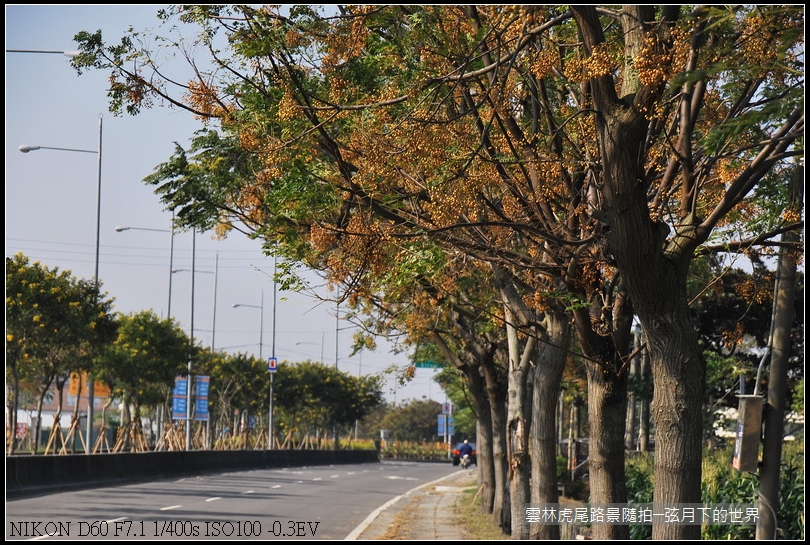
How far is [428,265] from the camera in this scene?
9.94 meters

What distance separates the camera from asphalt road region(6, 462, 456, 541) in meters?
16.2

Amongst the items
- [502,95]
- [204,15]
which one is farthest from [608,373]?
[204,15]

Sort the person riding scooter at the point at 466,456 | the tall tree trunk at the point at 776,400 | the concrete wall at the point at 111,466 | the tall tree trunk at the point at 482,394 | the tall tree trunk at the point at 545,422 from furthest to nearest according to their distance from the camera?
the person riding scooter at the point at 466,456
the concrete wall at the point at 111,466
the tall tree trunk at the point at 482,394
the tall tree trunk at the point at 545,422
the tall tree trunk at the point at 776,400

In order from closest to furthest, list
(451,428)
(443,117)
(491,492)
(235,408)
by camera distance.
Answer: (443,117)
(491,492)
(235,408)
(451,428)

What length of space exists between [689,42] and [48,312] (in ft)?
82.6

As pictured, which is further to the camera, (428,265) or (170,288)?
(170,288)

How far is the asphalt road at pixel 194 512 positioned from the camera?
16250 mm

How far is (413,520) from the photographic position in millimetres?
21250

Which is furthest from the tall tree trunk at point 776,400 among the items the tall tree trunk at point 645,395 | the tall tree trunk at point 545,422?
the tall tree trunk at point 645,395

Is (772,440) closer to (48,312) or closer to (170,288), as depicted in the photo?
(48,312)

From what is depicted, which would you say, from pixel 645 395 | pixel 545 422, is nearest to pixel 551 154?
pixel 545 422

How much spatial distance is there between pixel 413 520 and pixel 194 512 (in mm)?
4673

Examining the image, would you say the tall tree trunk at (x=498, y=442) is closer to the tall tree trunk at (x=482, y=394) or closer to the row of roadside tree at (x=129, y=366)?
the tall tree trunk at (x=482, y=394)

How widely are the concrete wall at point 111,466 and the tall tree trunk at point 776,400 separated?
61.9 ft
